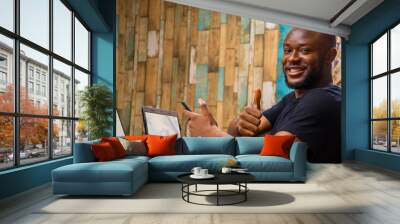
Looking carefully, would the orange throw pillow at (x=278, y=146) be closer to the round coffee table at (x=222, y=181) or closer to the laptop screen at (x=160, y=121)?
the round coffee table at (x=222, y=181)

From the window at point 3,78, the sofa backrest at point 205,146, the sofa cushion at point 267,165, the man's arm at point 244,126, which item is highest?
the window at point 3,78

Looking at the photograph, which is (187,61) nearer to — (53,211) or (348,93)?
(348,93)

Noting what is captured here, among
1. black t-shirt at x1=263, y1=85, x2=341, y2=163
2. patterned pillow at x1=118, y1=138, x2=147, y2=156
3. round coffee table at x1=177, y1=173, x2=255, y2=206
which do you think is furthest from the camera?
black t-shirt at x1=263, y1=85, x2=341, y2=163

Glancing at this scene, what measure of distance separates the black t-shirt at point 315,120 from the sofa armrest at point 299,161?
2513 millimetres

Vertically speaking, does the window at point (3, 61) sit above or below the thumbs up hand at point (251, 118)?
above

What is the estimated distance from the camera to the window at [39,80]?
472 centimetres

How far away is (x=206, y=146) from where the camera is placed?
634cm

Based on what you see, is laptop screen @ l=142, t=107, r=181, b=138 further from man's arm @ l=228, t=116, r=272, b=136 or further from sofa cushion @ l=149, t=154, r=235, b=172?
sofa cushion @ l=149, t=154, r=235, b=172

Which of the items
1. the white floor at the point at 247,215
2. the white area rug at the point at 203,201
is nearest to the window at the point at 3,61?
the white floor at the point at 247,215

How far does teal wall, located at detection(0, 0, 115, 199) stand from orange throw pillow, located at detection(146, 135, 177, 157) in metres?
1.49

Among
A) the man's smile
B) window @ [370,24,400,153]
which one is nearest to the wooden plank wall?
the man's smile

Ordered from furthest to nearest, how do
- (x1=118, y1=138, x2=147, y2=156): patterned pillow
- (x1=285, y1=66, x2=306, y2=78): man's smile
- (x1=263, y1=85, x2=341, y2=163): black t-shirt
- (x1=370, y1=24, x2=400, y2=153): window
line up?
1. (x1=285, y1=66, x2=306, y2=78): man's smile
2. (x1=263, y1=85, x2=341, y2=163): black t-shirt
3. (x1=370, y1=24, x2=400, y2=153): window
4. (x1=118, y1=138, x2=147, y2=156): patterned pillow

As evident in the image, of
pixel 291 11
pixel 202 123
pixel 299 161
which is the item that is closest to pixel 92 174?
pixel 299 161

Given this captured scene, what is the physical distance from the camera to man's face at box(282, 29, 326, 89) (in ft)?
26.9
